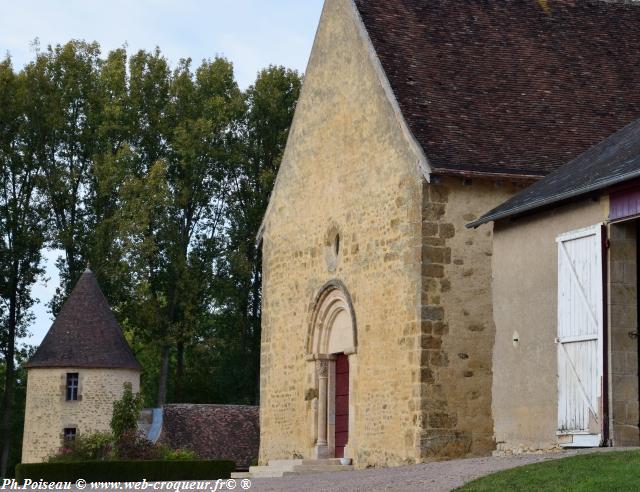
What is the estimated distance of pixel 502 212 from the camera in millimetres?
18641

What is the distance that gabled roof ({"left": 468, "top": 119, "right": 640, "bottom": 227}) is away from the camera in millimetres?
16469

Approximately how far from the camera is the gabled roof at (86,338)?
141 feet

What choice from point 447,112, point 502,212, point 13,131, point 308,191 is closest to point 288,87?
point 13,131

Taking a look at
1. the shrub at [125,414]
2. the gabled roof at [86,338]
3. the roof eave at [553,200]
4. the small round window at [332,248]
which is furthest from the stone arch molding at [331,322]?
the gabled roof at [86,338]

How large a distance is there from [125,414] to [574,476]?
88.1 ft

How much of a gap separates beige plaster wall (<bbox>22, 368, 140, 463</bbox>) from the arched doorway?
1932cm

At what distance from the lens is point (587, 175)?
17422mm

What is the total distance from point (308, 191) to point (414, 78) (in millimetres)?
3888

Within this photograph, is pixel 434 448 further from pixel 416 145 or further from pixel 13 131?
pixel 13 131

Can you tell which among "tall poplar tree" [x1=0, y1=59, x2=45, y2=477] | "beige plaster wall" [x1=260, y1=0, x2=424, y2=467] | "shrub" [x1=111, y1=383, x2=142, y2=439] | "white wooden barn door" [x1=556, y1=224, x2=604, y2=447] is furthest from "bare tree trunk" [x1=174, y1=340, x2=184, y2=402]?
"white wooden barn door" [x1=556, y1=224, x2=604, y2=447]

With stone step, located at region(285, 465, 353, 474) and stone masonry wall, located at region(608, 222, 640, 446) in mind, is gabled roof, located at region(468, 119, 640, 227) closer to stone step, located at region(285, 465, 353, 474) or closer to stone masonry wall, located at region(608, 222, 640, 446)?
stone masonry wall, located at region(608, 222, 640, 446)

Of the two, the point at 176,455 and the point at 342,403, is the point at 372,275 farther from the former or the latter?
the point at 176,455

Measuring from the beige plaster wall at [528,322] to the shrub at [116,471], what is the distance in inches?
571

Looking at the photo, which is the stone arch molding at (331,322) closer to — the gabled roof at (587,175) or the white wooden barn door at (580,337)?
the gabled roof at (587,175)
